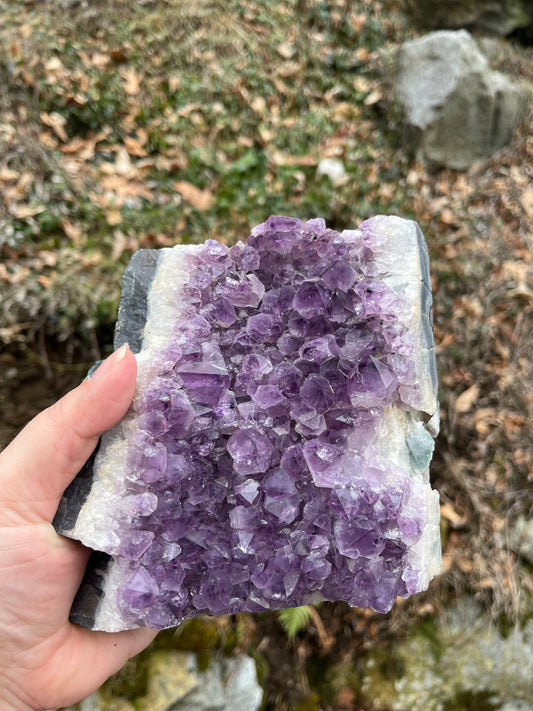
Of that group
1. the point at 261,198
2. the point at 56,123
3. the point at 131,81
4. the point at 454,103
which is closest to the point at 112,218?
the point at 56,123

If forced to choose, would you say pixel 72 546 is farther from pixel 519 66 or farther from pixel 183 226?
pixel 519 66

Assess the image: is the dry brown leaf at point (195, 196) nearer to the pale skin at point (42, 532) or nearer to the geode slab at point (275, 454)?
the geode slab at point (275, 454)

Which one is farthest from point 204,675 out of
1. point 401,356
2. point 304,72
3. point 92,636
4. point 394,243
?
point 304,72

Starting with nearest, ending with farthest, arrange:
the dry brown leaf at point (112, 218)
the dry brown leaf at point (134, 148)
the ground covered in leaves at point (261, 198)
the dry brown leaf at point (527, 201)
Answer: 1. the ground covered in leaves at point (261, 198)
2. the dry brown leaf at point (112, 218)
3. the dry brown leaf at point (134, 148)
4. the dry brown leaf at point (527, 201)

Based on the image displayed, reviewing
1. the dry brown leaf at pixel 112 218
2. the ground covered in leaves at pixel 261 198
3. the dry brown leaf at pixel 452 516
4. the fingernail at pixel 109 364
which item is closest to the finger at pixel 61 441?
the fingernail at pixel 109 364

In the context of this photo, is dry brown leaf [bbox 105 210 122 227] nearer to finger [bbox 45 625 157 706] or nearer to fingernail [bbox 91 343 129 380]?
fingernail [bbox 91 343 129 380]

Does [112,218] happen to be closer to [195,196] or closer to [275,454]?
[195,196]
